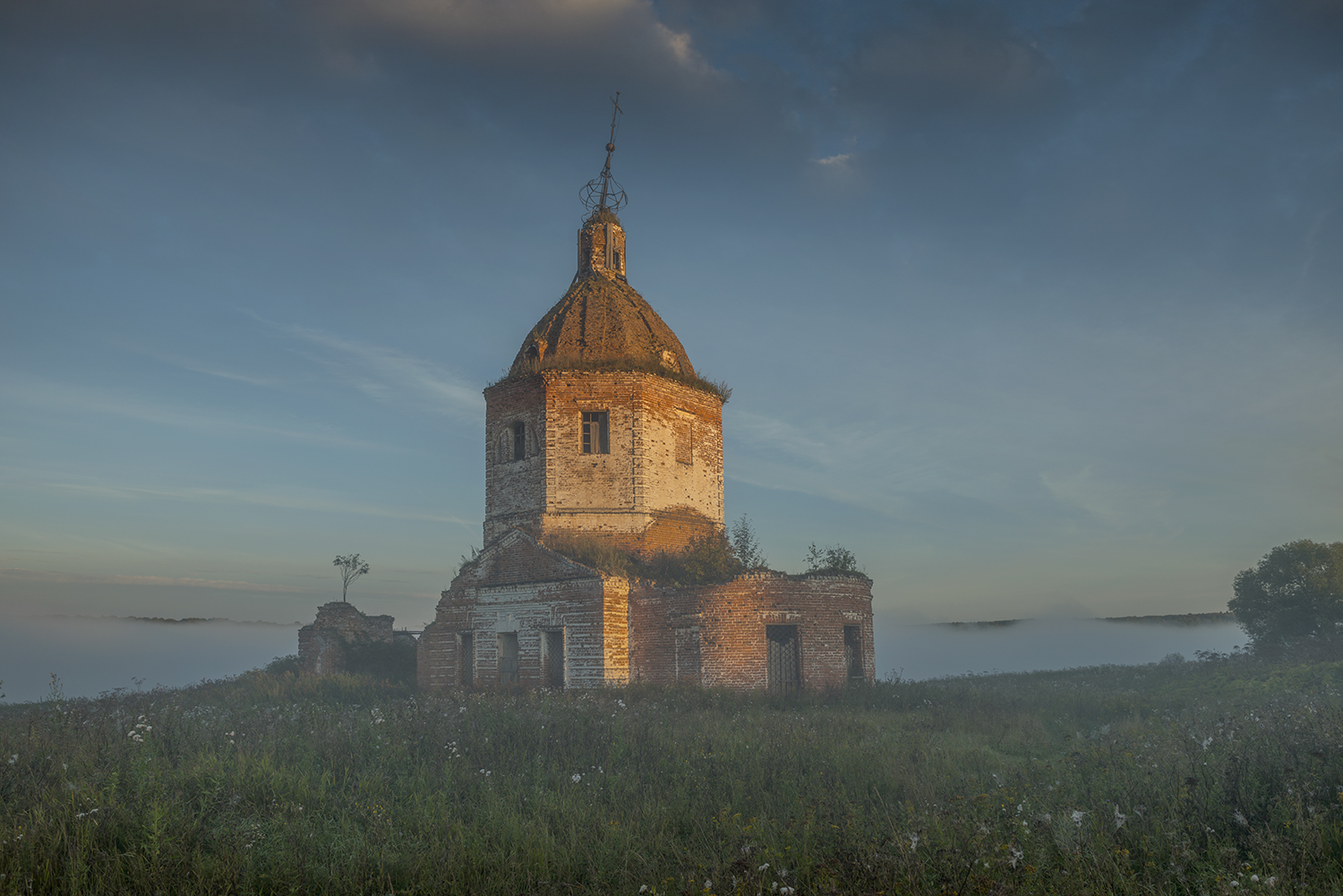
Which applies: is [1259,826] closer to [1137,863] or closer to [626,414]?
[1137,863]

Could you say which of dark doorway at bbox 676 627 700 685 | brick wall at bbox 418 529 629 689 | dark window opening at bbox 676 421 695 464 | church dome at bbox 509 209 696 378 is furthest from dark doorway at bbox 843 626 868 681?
church dome at bbox 509 209 696 378

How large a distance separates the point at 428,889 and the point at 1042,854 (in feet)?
12.6

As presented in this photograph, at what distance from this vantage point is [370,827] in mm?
6125

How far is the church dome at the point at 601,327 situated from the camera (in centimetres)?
2430

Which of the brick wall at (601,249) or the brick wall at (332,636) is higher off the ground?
the brick wall at (601,249)

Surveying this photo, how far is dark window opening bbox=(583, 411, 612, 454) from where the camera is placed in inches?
906

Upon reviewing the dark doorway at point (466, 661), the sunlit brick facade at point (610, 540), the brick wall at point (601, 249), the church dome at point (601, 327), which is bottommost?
the dark doorway at point (466, 661)

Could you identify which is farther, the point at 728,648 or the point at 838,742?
the point at 728,648

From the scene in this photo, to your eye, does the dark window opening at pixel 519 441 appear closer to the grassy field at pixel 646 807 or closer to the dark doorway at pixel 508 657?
the dark doorway at pixel 508 657

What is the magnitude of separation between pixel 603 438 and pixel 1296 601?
30.6 m

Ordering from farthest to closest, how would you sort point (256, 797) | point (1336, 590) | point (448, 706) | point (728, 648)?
point (1336, 590) < point (728, 648) < point (448, 706) < point (256, 797)

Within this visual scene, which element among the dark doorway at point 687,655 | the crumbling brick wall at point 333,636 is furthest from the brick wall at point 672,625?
the crumbling brick wall at point 333,636

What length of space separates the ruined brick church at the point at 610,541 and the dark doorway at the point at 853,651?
36mm

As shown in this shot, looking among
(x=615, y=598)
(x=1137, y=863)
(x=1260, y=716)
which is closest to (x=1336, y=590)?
(x=1260, y=716)
